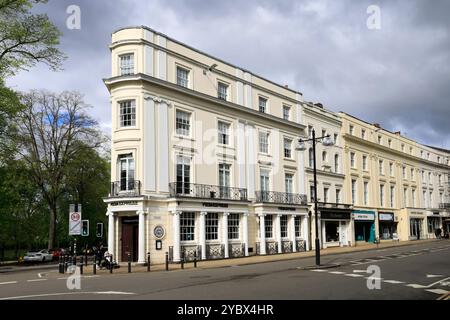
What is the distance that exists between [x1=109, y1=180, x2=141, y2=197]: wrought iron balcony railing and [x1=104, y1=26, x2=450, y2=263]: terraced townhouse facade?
6cm

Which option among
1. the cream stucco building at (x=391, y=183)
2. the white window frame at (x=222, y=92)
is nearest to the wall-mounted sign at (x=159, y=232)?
the white window frame at (x=222, y=92)

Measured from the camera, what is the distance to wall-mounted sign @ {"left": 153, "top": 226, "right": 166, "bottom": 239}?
28.0 metres

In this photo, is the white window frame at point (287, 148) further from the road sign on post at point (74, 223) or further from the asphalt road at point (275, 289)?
the asphalt road at point (275, 289)

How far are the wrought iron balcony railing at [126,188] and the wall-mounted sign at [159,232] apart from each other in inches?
92.9

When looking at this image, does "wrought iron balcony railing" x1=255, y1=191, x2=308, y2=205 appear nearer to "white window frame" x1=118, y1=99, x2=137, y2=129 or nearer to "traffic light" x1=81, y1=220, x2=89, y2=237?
"white window frame" x1=118, y1=99, x2=137, y2=129

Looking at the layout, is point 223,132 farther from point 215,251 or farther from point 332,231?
point 332,231

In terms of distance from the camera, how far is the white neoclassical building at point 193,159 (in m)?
28.2

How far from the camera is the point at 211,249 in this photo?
30781 mm

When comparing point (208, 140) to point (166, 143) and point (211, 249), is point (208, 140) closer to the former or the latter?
point (166, 143)

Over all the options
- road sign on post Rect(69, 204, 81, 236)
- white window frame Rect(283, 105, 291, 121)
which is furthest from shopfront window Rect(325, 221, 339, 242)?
road sign on post Rect(69, 204, 81, 236)

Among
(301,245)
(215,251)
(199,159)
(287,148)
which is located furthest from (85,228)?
(287,148)

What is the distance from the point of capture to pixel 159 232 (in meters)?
28.2

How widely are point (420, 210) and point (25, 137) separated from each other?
47162 millimetres
